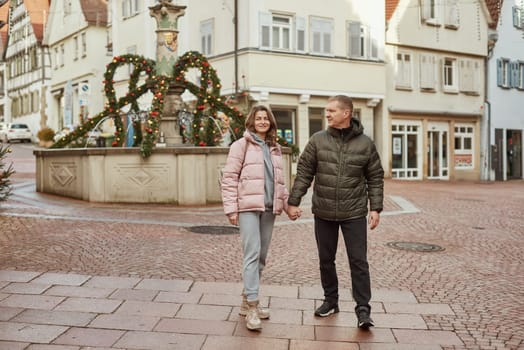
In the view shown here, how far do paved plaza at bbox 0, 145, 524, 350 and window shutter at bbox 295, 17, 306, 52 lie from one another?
48.2ft

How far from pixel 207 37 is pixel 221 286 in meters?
21.1

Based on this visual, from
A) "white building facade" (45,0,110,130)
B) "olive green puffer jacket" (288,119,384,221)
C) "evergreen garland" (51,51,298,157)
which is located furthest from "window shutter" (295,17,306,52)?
"olive green puffer jacket" (288,119,384,221)

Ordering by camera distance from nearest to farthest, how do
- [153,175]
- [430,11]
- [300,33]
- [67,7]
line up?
[153,175] → [300,33] → [430,11] → [67,7]

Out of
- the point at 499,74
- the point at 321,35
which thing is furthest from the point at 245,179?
the point at 499,74

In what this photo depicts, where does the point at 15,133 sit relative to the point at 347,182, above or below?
above

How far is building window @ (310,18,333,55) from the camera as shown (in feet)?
84.7

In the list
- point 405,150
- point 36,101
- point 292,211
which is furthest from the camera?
point 36,101

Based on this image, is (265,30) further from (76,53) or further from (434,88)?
(76,53)

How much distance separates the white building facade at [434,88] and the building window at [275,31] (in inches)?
198

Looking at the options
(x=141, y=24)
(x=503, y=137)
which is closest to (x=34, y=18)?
(x=141, y=24)

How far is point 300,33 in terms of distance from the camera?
83.7 feet

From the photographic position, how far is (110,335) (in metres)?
4.93

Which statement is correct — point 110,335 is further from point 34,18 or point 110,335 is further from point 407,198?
point 34,18

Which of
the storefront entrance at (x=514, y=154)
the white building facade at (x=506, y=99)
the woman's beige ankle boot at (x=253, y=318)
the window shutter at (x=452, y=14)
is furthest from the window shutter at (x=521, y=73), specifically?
the woman's beige ankle boot at (x=253, y=318)
